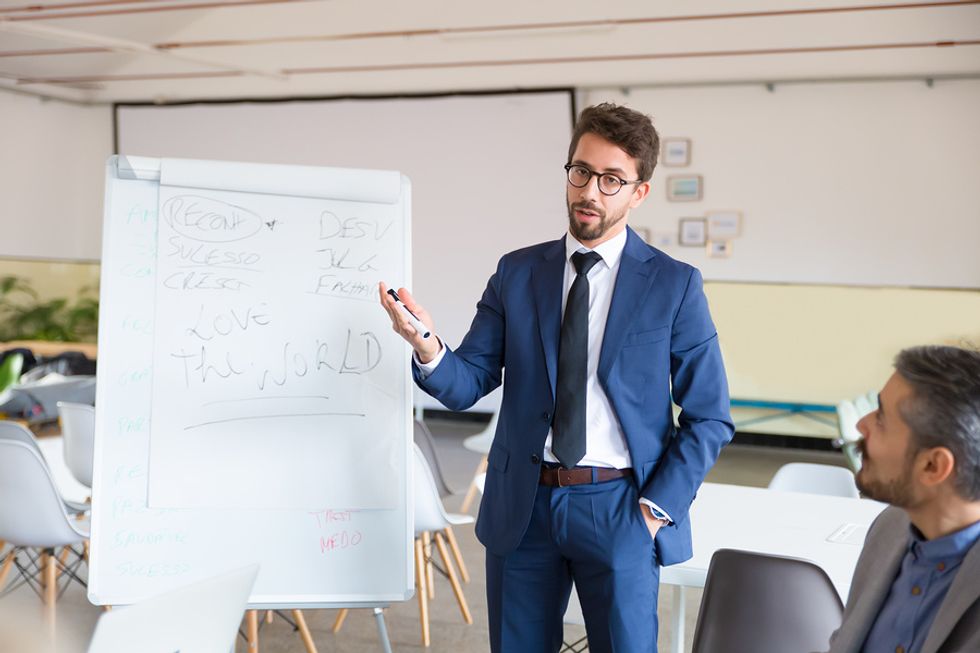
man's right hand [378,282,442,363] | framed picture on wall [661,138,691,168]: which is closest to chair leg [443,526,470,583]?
man's right hand [378,282,442,363]

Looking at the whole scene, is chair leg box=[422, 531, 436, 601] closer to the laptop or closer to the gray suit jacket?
the laptop

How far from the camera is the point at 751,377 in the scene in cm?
841

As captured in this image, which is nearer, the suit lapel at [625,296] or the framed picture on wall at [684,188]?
the suit lapel at [625,296]

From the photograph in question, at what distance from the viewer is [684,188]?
8953mm

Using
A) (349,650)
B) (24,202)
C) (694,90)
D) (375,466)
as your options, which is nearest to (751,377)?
(694,90)

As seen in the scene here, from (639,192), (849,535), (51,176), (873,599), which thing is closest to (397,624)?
(849,535)

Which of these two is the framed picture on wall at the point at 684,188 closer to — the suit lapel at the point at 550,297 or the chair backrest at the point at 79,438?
the chair backrest at the point at 79,438

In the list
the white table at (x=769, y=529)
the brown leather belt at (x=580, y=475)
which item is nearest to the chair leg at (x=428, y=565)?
the white table at (x=769, y=529)

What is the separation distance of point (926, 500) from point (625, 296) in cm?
90

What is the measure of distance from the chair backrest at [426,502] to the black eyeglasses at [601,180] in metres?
1.96

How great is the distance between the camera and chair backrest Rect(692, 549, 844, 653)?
7.45 ft

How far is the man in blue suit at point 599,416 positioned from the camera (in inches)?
92.0

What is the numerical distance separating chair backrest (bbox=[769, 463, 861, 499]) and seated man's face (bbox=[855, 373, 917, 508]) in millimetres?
2328

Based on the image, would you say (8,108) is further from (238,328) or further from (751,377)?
(238,328)
